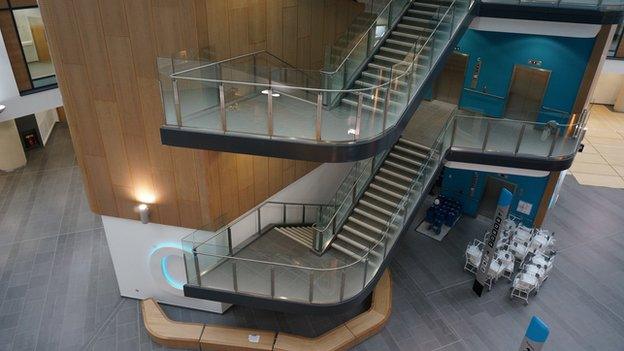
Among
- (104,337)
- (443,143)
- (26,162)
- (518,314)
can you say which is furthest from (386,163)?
(26,162)

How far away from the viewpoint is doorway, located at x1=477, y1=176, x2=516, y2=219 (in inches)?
544

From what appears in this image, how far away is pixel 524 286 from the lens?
11.1m

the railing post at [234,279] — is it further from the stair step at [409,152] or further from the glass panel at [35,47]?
the glass panel at [35,47]

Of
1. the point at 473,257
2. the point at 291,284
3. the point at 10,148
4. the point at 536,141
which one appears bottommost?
the point at 473,257

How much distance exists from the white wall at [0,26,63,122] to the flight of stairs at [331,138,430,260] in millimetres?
10300

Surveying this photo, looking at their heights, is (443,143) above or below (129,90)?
below

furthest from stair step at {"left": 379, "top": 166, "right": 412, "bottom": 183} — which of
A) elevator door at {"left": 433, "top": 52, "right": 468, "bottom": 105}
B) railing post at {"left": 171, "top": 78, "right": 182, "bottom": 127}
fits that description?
railing post at {"left": 171, "top": 78, "right": 182, "bottom": 127}

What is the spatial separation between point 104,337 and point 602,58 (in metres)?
13.2

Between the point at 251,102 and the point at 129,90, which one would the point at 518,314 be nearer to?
the point at 251,102

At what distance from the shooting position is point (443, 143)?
1057 cm

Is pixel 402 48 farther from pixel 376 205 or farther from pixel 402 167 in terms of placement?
pixel 376 205

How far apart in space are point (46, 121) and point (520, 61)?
1707cm

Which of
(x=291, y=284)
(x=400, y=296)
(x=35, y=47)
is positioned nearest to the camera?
(x=291, y=284)

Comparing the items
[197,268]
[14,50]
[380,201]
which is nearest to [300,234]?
[380,201]
